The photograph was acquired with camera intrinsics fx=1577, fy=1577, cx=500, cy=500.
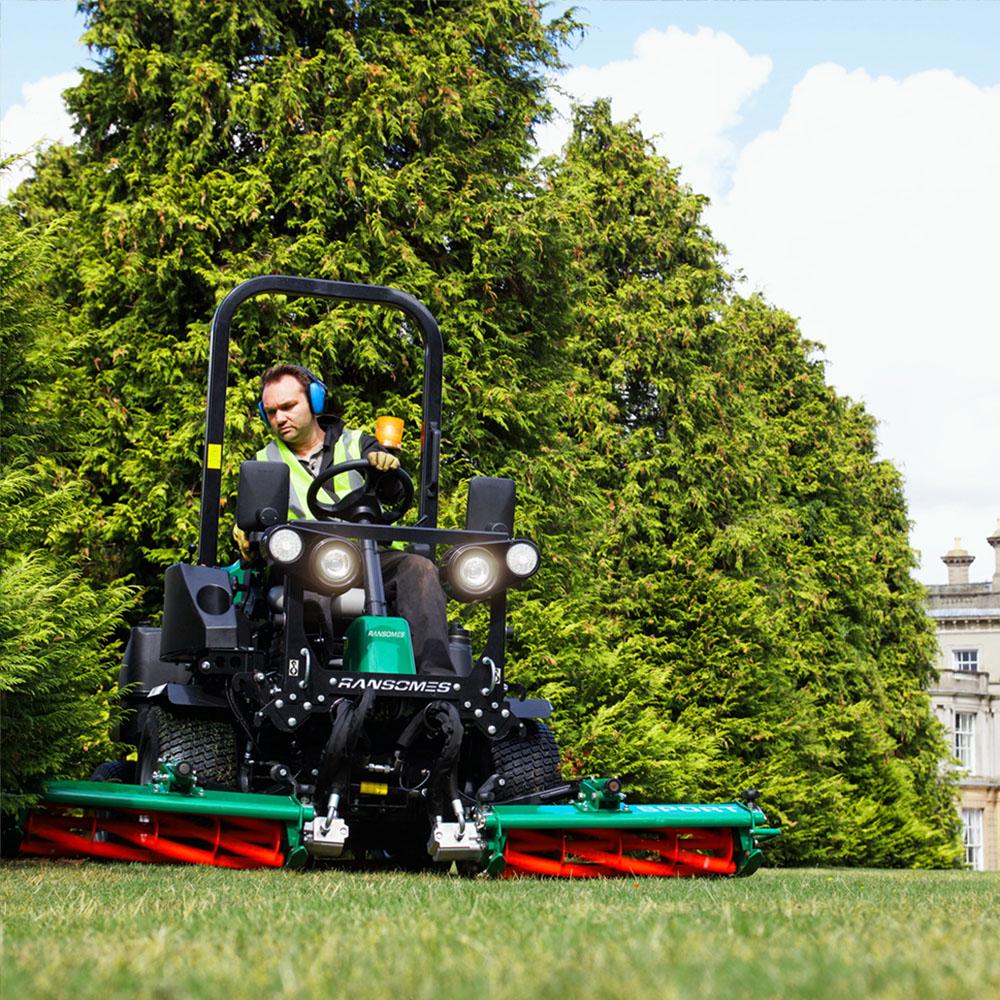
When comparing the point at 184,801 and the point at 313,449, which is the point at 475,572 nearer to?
the point at 313,449

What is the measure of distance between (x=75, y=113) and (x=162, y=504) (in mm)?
3894

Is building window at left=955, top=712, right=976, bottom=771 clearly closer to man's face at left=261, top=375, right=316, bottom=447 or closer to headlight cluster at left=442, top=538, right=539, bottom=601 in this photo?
man's face at left=261, top=375, right=316, bottom=447

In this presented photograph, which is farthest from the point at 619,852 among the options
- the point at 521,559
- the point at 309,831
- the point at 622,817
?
the point at 309,831

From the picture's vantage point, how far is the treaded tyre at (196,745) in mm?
7074

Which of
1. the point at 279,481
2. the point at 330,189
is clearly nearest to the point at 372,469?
the point at 279,481

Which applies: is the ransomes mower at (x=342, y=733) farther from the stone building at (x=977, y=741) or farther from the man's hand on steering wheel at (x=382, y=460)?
the stone building at (x=977, y=741)

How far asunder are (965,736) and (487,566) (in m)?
51.3

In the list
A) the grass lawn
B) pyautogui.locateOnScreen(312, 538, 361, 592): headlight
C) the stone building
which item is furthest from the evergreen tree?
the stone building

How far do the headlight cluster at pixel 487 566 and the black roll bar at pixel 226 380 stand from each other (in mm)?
590

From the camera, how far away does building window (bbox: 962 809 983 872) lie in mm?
51844

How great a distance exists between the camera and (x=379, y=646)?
6.68 m

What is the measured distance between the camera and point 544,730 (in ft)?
24.7

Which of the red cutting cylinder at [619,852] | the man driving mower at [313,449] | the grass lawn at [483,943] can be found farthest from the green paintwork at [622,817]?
the grass lawn at [483,943]

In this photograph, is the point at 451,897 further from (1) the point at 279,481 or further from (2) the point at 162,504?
(2) the point at 162,504
